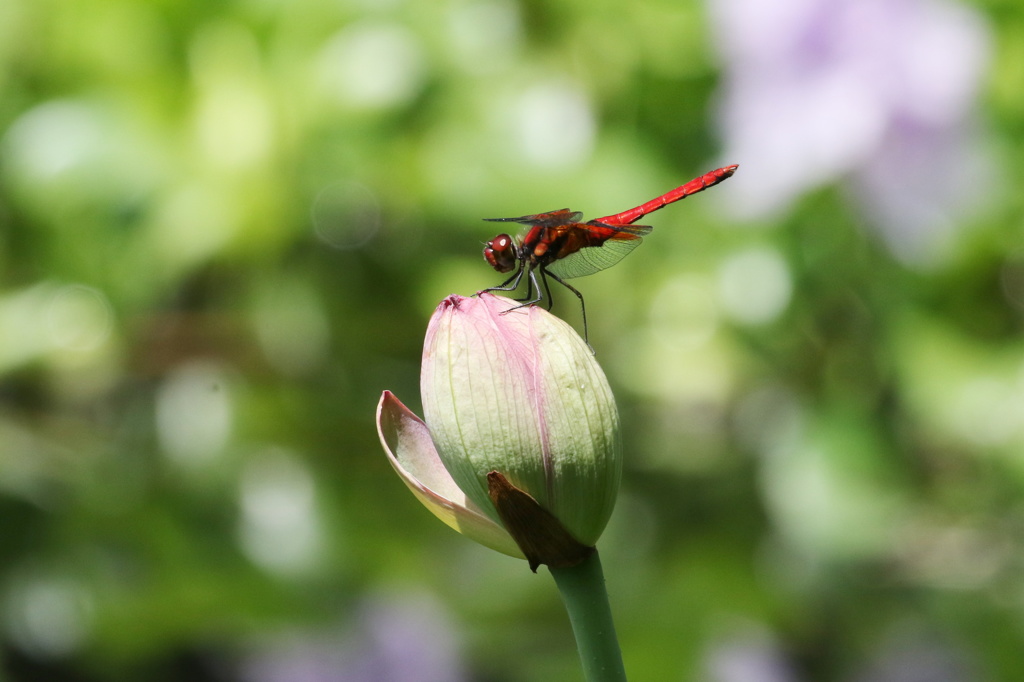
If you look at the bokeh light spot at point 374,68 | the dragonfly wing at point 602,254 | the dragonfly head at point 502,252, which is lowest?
the dragonfly wing at point 602,254

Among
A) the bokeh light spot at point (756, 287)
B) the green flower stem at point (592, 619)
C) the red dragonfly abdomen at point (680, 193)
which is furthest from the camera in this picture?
the bokeh light spot at point (756, 287)

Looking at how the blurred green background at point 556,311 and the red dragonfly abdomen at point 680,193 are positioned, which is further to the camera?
the blurred green background at point 556,311

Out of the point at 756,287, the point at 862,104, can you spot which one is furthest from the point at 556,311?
the point at 862,104

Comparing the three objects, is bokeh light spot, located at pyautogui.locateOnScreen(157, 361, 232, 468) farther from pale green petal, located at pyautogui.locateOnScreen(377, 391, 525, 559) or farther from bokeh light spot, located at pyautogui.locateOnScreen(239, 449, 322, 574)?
pale green petal, located at pyautogui.locateOnScreen(377, 391, 525, 559)

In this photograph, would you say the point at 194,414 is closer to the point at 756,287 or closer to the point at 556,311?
the point at 556,311

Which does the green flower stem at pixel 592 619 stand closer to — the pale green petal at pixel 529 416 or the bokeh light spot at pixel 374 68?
the pale green petal at pixel 529 416

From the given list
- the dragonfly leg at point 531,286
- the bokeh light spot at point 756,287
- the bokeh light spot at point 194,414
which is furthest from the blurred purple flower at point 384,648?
the dragonfly leg at point 531,286

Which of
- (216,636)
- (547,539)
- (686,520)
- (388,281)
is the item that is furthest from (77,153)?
(547,539)
